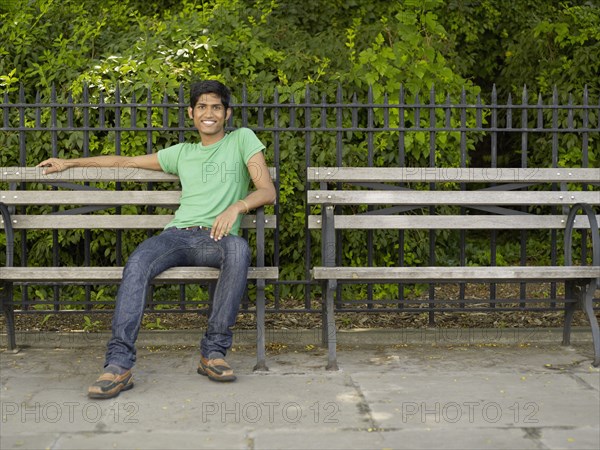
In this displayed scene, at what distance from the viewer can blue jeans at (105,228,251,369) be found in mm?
5012

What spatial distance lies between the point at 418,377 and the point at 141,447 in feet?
5.89

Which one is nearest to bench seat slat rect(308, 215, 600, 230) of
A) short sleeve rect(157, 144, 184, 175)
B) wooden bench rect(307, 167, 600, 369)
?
wooden bench rect(307, 167, 600, 369)

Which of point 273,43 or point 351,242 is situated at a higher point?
point 273,43

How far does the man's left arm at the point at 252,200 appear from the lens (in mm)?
5410

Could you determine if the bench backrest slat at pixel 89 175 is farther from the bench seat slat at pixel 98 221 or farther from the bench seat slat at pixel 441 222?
the bench seat slat at pixel 441 222

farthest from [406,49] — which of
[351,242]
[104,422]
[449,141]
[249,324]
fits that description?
[104,422]

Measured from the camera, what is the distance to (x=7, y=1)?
8.12 metres

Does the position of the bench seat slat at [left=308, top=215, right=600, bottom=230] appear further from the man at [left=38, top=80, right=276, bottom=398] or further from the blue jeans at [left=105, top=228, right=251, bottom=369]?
the blue jeans at [left=105, top=228, right=251, bottom=369]

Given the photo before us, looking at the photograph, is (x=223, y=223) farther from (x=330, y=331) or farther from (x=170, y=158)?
(x=330, y=331)

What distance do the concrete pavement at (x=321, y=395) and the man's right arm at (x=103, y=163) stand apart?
1065 mm

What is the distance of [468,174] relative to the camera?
617cm

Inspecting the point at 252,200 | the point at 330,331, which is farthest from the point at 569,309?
the point at 252,200

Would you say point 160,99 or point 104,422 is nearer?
point 104,422

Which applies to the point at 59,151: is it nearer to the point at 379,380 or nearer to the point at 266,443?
the point at 379,380
